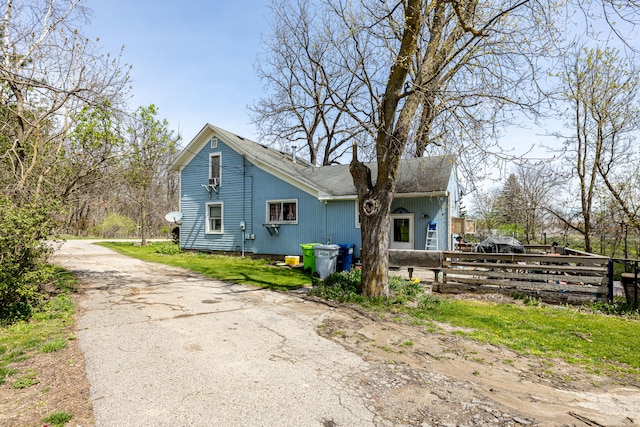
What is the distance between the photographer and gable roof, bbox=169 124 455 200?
12.6 metres

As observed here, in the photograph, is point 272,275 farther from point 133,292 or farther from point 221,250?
point 221,250

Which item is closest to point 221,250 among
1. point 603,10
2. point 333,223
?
point 333,223

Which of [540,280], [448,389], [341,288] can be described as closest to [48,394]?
[448,389]

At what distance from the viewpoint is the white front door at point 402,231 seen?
13.1 metres

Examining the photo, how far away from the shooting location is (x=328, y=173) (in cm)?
1700

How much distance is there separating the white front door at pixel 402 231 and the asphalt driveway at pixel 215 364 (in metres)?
7.10

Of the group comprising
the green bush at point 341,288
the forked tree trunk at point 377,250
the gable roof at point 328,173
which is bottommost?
the green bush at point 341,288

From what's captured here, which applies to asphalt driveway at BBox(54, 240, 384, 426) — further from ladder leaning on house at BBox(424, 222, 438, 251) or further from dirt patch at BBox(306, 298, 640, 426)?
ladder leaning on house at BBox(424, 222, 438, 251)

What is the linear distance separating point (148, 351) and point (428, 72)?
22.5 feet

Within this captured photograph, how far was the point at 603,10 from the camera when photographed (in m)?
4.14

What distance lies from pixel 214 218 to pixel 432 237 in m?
10.7

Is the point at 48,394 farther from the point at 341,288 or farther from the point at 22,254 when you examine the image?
the point at 341,288

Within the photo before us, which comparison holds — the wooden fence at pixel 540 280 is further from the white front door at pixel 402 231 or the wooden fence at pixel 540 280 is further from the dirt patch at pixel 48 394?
the dirt patch at pixel 48 394

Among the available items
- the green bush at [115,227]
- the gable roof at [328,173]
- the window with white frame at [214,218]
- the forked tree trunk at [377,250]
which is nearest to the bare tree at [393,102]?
the forked tree trunk at [377,250]
